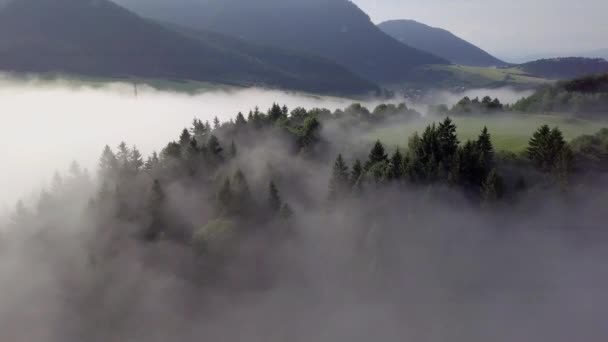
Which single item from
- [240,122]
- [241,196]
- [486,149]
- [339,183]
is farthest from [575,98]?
[241,196]

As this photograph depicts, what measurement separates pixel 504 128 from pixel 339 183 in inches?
1672

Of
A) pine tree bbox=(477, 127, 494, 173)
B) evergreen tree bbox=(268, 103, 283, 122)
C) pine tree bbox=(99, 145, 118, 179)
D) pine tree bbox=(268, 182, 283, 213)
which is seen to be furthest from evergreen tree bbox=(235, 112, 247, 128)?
pine tree bbox=(477, 127, 494, 173)

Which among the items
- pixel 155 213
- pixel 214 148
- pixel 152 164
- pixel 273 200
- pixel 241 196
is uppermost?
pixel 214 148

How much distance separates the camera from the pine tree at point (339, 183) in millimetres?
76000

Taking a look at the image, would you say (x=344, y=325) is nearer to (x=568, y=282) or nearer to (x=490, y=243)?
(x=490, y=243)

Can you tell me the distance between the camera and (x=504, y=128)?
314 ft

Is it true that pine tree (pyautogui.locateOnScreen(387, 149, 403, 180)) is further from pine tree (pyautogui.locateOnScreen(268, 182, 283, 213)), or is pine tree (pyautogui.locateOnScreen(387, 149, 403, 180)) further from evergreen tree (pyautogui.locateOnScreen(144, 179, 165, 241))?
evergreen tree (pyautogui.locateOnScreen(144, 179, 165, 241))

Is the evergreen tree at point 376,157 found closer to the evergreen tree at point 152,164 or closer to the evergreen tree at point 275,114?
the evergreen tree at point 275,114

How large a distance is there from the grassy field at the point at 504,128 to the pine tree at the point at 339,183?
60.3 feet

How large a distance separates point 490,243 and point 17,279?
89.5 meters

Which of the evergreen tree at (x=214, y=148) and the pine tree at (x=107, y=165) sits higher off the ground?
the evergreen tree at (x=214, y=148)

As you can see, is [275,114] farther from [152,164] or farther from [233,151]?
[152,164]

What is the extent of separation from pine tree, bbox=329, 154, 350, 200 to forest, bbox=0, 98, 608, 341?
244mm

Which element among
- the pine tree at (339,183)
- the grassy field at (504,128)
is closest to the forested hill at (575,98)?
the grassy field at (504,128)
